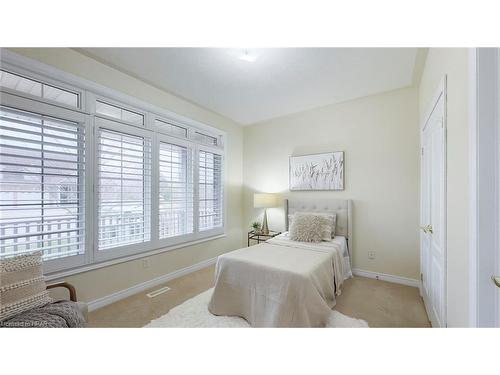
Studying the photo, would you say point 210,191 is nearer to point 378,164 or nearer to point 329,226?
point 329,226

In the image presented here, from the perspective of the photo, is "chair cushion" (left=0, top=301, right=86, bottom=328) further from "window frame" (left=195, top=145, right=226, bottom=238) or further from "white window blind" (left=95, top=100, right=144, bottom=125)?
"window frame" (left=195, top=145, right=226, bottom=238)

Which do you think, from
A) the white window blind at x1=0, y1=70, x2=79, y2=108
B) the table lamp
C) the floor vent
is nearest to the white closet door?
the table lamp

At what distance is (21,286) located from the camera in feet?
4.67

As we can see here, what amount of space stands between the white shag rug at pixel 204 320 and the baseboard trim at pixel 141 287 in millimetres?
717

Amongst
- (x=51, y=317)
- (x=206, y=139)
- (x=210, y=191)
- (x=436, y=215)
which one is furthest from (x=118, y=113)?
(x=436, y=215)

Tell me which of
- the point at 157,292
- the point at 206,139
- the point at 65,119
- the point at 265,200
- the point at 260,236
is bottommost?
the point at 157,292

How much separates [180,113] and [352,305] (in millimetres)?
3366

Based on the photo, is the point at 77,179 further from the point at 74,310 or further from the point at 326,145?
the point at 326,145

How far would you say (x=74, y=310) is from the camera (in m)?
1.47

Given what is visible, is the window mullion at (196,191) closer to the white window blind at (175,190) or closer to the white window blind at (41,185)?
the white window blind at (175,190)

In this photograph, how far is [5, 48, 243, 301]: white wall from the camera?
6.74ft

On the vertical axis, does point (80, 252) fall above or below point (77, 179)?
below
